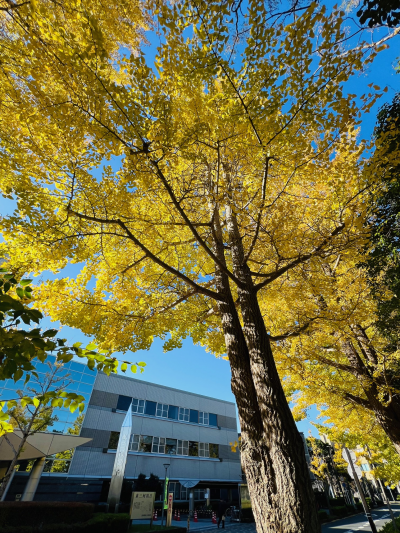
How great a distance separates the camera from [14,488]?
47.9ft

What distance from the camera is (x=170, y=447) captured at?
20625 mm

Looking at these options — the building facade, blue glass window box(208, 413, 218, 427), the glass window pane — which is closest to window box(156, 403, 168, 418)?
the building facade

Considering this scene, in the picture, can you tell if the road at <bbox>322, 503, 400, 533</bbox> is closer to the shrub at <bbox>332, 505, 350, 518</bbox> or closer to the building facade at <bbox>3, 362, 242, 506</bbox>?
the shrub at <bbox>332, 505, 350, 518</bbox>

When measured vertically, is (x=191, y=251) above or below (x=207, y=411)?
below

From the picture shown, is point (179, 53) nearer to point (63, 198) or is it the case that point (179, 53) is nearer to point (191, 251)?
point (63, 198)

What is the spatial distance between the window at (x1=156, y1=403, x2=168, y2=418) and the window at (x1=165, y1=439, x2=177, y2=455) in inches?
72.9

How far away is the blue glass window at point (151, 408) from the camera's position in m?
20.9

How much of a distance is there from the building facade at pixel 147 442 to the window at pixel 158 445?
7 centimetres

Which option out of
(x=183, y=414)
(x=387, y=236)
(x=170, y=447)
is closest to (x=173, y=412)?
(x=183, y=414)

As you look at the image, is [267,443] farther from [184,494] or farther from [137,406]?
[184,494]

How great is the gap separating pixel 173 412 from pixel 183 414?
118 cm

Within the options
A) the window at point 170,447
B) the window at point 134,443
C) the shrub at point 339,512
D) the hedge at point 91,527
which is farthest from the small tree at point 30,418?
the shrub at point 339,512

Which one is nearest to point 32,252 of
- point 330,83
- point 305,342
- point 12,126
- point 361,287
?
point 12,126

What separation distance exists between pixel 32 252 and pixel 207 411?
2603 centimetres
